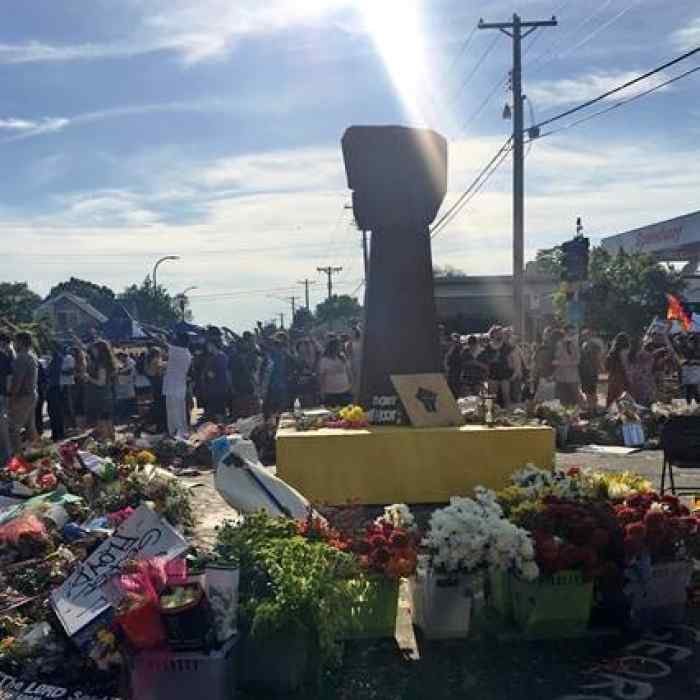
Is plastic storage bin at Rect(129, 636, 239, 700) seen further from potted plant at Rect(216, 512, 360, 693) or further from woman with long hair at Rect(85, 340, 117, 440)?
woman with long hair at Rect(85, 340, 117, 440)

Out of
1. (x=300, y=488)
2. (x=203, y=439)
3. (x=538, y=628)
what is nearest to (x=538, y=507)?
(x=538, y=628)

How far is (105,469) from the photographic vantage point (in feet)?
24.8

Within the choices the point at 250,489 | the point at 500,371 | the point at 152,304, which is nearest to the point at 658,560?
the point at 250,489

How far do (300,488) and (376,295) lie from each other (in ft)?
8.37

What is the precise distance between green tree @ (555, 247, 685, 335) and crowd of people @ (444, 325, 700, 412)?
16.4 m

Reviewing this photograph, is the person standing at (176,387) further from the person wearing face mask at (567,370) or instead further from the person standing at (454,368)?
the person wearing face mask at (567,370)

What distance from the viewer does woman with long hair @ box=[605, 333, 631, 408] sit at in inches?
561

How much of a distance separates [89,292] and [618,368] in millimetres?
79725

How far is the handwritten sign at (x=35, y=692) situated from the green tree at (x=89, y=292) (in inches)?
3169

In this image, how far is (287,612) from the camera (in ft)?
13.8

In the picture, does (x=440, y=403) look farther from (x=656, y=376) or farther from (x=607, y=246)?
(x=607, y=246)

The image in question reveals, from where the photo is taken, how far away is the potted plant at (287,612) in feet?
13.9

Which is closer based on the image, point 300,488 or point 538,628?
point 538,628

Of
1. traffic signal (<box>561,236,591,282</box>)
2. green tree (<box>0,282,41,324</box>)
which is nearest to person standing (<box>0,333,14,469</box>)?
traffic signal (<box>561,236,591,282</box>)
